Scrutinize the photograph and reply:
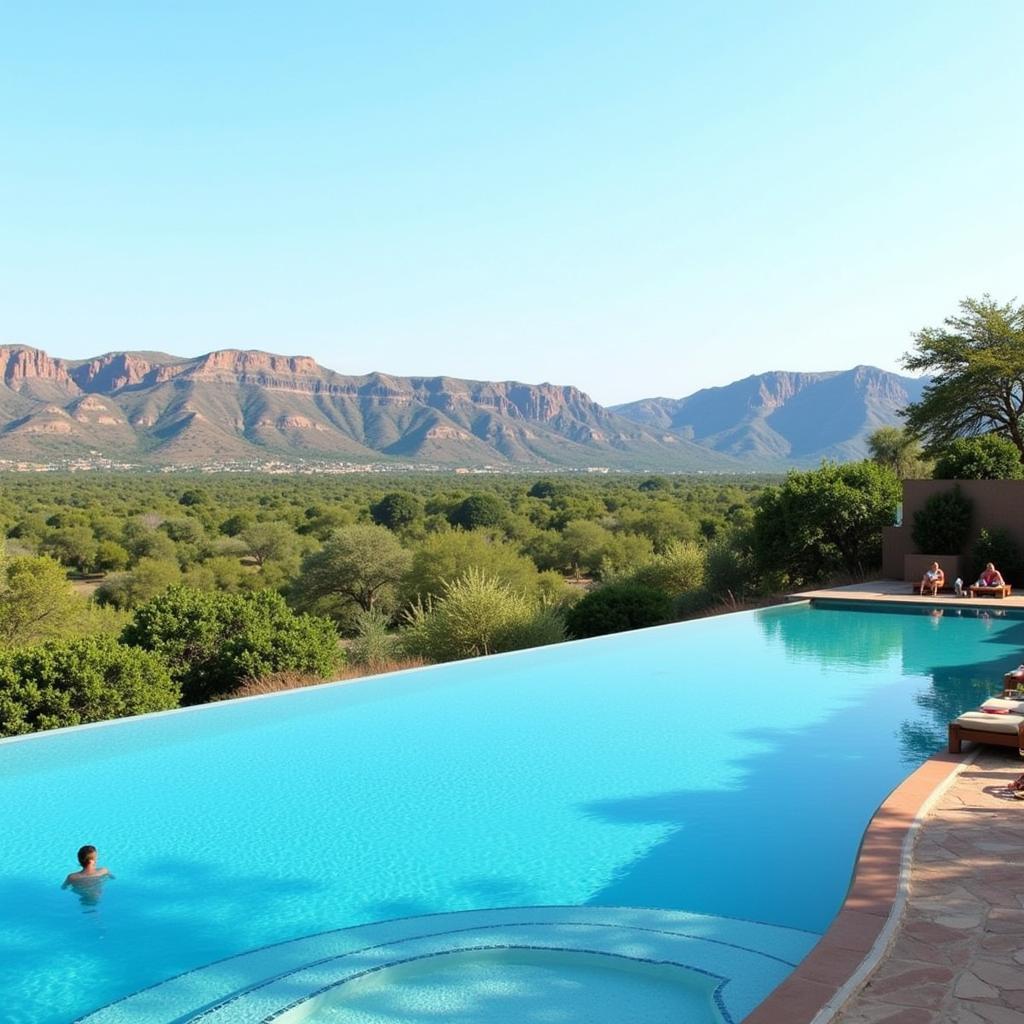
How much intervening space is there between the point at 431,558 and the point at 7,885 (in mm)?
16613

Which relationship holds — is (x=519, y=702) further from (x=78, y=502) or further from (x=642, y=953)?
(x=78, y=502)

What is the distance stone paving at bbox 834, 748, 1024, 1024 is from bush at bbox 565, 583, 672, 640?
33.0 ft

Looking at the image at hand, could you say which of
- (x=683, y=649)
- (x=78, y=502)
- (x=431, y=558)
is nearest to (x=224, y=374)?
(x=78, y=502)

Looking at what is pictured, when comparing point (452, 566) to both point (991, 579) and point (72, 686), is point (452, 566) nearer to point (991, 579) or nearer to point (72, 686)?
point (991, 579)

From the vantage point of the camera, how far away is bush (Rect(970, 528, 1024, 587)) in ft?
Result: 56.0

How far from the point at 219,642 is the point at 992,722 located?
342 inches

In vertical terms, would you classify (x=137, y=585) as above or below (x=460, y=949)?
below

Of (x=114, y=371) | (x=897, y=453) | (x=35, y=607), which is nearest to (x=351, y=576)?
(x=35, y=607)

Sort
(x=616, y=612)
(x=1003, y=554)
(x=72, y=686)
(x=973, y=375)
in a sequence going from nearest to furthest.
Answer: (x=72, y=686) < (x=616, y=612) < (x=1003, y=554) < (x=973, y=375)

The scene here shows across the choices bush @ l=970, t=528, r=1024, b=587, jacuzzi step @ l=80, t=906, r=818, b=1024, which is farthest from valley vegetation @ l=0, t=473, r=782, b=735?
jacuzzi step @ l=80, t=906, r=818, b=1024

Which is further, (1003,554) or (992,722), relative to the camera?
(1003,554)

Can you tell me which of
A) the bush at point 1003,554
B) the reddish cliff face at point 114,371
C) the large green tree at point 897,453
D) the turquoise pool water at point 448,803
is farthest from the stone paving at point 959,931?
the reddish cliff face at point 114,371

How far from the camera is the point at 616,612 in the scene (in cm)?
1619

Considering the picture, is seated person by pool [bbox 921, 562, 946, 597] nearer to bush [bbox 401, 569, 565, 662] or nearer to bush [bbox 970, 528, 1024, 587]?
bush [bbox 970, 528, 1024, 587]
